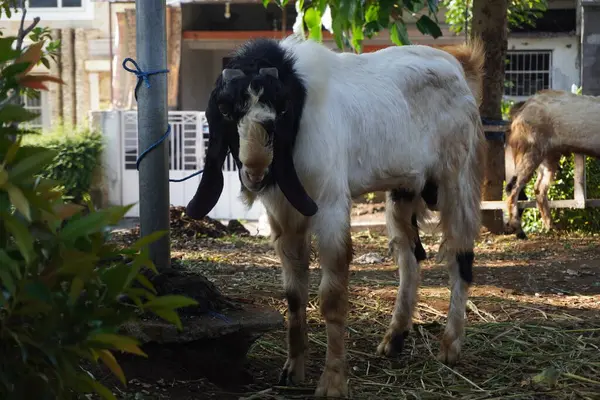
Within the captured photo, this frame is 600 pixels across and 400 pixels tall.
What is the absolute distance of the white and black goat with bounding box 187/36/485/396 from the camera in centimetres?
409

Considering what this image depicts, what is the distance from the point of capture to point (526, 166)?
11.2 m

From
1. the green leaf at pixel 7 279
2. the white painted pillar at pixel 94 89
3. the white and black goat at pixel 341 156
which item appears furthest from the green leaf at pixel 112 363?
the white painted pillar at pixel 94 89

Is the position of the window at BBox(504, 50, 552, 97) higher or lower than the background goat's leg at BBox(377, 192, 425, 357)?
higher

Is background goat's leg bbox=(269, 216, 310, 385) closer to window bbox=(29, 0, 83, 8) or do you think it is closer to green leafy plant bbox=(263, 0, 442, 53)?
green leafy plant bbox=(263, 0, 442, 53)

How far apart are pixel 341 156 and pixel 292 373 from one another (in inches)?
44.7

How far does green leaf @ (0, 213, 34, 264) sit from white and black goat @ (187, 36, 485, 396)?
165 centimetres

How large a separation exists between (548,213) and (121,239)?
5271 mm

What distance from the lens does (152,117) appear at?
4703 mm

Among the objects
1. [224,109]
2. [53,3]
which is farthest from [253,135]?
[53,3]

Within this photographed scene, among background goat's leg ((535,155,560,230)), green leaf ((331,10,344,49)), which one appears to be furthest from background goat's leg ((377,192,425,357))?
background goat's leg ((535,155,560,230))

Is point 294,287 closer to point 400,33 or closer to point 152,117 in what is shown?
point 152,117

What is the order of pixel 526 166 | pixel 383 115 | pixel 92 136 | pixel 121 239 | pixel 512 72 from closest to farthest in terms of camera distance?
pixel 383 115 < pixel 121 239 < pixel 526 166 < pixel 92 136 < pixel 512 72

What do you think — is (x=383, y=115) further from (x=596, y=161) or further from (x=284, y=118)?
(x=596, y=161)

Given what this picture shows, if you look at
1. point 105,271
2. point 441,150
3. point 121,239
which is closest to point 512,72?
point 121,239
